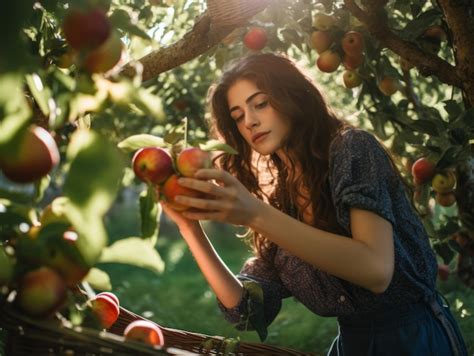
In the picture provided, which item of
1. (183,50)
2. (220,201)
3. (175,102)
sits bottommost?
(175,102)

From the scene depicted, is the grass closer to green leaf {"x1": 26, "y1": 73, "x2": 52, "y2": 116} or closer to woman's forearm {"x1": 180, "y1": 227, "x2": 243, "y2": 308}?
woman's forearm {"x1": 180, "y1": 227, "x2": 243, "y2": 308}

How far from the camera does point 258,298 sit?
1829 mm

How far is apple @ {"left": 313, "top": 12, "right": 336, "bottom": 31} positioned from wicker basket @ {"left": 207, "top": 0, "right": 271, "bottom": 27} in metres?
0.60

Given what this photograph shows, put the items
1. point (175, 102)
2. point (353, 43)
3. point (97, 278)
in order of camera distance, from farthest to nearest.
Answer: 1. point (175, 102)
2. point (353, 43)
3. point (97, 278)

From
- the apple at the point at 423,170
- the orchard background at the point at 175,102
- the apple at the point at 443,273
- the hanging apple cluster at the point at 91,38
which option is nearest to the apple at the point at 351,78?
the orchard background at the point at 175,102

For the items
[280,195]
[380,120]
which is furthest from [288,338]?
[280,195]

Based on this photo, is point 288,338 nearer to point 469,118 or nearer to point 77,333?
point 469,118

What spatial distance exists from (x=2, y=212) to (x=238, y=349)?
0.86 metres

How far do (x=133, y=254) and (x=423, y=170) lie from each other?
4.72ft

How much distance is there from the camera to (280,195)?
6.72 ft

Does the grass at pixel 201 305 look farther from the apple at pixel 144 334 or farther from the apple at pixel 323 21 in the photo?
the apple at pixel 144 334

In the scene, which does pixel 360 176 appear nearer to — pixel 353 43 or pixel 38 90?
pixel 353 43

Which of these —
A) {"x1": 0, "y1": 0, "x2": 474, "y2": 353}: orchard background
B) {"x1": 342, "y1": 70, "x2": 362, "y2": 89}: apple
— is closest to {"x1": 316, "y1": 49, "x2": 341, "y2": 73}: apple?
{"x1": 0, "y1": 0, "x2": 474, "y2": 353}: orchard background

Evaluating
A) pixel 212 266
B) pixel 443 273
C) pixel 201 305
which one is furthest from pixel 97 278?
pixel 201 305
